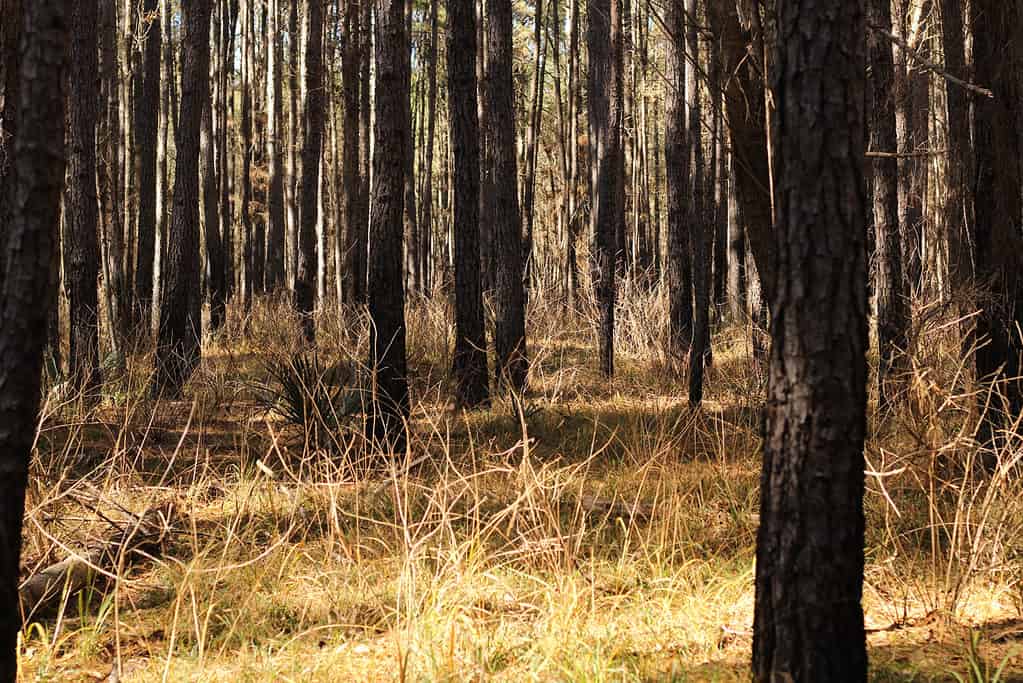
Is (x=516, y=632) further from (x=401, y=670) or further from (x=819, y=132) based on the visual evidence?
(x=819, y=132)

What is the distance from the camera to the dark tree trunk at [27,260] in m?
2.30

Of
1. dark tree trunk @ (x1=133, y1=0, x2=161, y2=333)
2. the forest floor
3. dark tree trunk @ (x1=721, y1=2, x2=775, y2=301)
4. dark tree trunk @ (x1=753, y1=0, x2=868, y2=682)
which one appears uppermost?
dark tree trunk @ (x1=133, y1=0, x2=161, y2=333)

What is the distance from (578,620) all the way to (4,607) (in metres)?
1.62

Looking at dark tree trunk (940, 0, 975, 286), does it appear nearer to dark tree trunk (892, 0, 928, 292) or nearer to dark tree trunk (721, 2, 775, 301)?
dark tree trunk (721, 2, 775, 301)

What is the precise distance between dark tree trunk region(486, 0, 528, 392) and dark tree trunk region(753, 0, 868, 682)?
247 inches

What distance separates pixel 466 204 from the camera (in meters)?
8.19

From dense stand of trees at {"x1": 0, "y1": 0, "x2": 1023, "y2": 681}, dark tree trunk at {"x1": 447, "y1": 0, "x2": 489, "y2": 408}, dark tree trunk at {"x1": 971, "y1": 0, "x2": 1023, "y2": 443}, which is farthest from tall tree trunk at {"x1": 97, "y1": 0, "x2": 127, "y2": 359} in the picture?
dark tree trunk at {"x1": 971, "y1": 0, "x2": 1023, "y2": 443}

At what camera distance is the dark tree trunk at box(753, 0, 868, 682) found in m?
2.28

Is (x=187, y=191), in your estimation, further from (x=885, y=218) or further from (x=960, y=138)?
(x=960, y=138)

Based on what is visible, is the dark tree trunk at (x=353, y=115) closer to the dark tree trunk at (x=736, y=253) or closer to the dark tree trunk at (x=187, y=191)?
the dark tree trunk at (x=187, y=191)

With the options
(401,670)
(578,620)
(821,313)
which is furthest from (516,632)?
(821,313)

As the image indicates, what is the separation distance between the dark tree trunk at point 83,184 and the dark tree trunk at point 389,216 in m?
2.99

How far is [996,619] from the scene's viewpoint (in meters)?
3.28

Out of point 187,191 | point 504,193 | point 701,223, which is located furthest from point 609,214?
point 187,191
